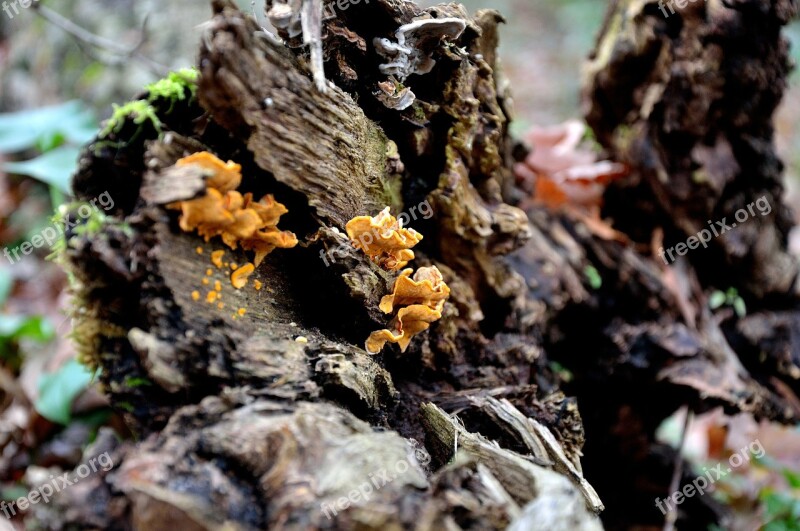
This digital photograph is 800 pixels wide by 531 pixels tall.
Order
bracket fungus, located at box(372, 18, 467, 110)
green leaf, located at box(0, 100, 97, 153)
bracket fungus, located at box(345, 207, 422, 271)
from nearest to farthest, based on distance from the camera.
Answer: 1. bracket fungus, located at box(345, 207, 422, 271)
2. bracket fungus, located at box(372, 18, 467, 110)
3. green leaf, located at box(0, 100, 97, 153)

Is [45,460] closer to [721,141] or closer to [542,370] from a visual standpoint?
[542,370]

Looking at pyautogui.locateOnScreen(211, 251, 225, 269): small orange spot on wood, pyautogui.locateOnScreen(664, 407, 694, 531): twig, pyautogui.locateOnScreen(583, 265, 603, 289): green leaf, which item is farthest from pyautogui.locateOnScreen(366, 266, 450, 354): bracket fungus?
pyautogui.locateOnScreen(664, 407, 694, 531): twig

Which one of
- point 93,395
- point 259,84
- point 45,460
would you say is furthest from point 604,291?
point 45,460

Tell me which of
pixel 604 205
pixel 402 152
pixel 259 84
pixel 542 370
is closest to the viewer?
pixel 259 84

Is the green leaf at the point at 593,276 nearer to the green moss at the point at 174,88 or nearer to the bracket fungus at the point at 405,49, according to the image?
the bracket fungus at the point at 405,49

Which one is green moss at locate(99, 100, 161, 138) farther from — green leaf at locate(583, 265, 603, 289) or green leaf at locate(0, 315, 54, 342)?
green leaf at locate(0, 315, 54, 342)
